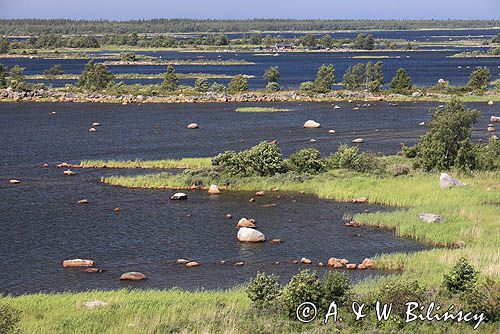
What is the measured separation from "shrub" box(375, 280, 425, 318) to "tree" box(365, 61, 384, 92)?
9231cm

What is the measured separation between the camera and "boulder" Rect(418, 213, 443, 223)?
39.2 metres

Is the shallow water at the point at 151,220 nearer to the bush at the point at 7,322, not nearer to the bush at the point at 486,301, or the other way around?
the bush at the point at 7,322

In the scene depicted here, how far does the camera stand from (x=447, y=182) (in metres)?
46.1

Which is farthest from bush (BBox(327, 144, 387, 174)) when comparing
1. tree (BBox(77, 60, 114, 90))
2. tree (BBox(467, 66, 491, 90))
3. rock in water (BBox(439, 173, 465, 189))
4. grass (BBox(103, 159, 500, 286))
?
tree (BBox(77, 60, 114, 90))

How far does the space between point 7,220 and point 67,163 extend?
56.8ft

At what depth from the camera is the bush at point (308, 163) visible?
52.0 m

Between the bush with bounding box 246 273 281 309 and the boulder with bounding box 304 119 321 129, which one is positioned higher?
the bush with bounding box 246 273 281 309

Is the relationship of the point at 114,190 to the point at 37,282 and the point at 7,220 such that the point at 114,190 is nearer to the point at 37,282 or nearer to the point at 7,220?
the point at 7,220

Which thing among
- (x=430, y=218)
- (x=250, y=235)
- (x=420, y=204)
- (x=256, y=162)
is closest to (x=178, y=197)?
(x=256, y=162)

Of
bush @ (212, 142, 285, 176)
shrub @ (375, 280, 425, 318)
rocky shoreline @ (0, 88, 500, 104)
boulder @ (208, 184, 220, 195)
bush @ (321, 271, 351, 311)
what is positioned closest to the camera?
shrub @ (375, 280, 425, 318)

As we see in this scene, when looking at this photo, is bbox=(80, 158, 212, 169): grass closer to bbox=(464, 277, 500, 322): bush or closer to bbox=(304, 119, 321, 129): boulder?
bbox=(304, 119, 321, 129): boulder

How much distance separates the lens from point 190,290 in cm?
3006
